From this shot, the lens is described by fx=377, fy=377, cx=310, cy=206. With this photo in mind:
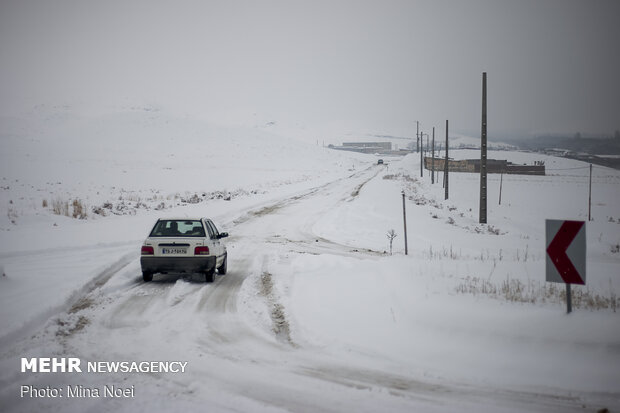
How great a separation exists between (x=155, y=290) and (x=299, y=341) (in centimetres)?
450

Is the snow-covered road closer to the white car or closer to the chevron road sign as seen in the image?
the white car

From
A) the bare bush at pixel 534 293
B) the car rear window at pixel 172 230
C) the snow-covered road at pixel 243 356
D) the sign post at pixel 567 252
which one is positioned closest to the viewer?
the snow-covered road at pixel 243 356

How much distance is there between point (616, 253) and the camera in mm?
16375

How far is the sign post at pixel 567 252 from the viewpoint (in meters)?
5.77

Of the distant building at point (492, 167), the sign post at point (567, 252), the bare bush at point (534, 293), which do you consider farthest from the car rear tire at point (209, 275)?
the distant building at point (492, 167)

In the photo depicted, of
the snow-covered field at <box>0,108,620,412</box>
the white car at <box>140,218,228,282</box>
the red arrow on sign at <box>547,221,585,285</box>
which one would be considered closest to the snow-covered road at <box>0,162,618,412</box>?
the snow-covered field at <box>0,108,620,412</box>

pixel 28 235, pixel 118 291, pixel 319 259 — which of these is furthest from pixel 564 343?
pixel 28 235

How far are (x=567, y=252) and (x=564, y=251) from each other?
44 millimetres

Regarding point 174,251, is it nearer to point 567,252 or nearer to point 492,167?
point 567,252

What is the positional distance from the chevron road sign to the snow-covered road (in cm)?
115

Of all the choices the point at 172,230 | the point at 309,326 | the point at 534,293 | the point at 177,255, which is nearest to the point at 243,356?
the point at 309,326

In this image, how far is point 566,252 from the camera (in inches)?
233

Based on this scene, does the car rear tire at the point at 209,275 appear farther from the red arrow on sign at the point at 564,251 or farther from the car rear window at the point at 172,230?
the red arrow on sign at the point at 564,251

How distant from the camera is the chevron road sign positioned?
5.77 m
